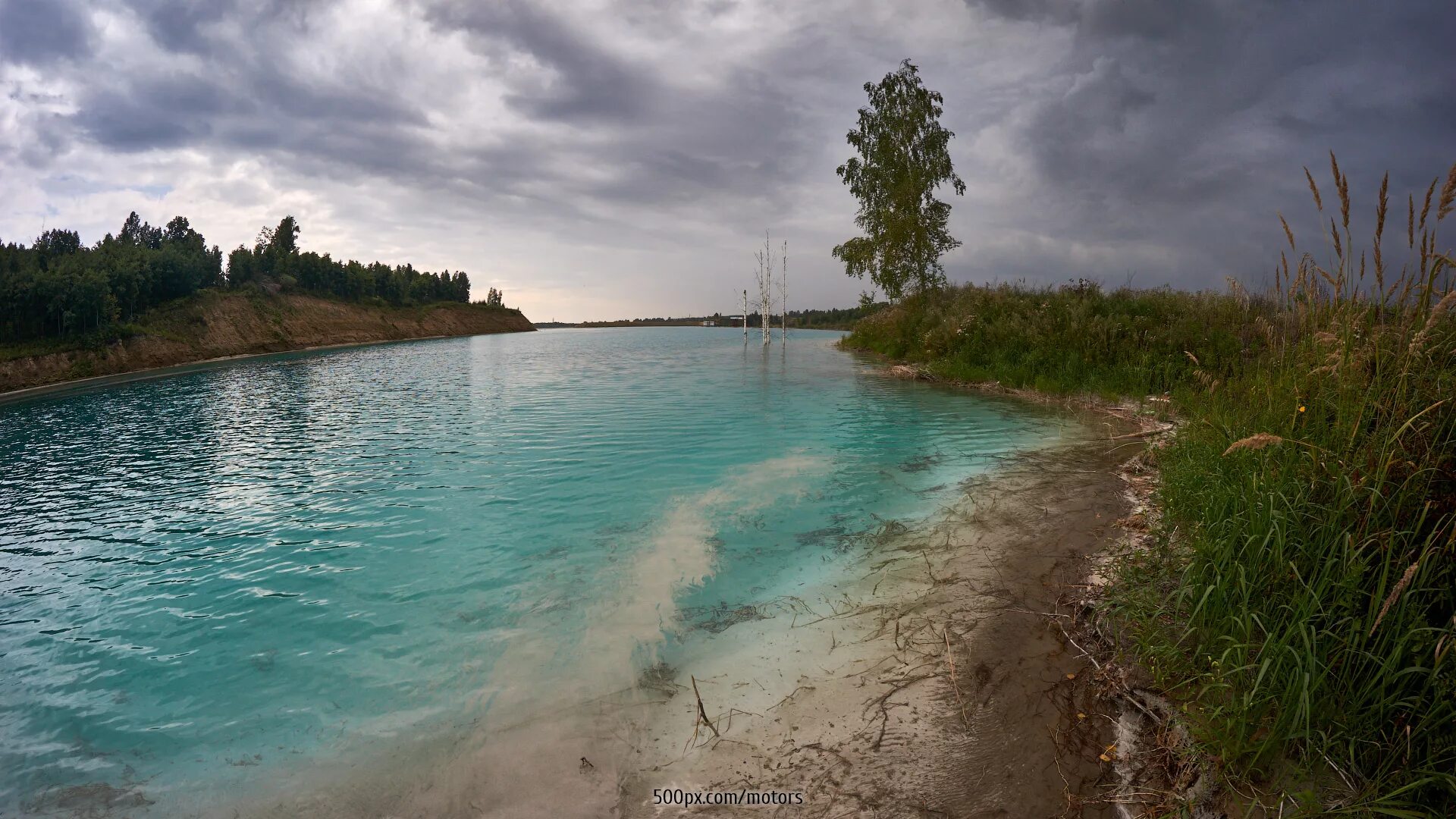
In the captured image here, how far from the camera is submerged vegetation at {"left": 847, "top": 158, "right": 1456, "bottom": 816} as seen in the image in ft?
7.68

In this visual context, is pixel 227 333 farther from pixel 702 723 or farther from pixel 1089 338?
pixel 702 723

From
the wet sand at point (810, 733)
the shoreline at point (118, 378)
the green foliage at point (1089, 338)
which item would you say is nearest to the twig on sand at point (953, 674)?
the wet sand at point (810, 733)

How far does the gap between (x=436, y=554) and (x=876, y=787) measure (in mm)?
5233

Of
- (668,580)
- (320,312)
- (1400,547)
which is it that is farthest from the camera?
(320,312)

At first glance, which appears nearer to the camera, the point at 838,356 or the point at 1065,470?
the point at 1065,470

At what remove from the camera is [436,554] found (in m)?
6.43

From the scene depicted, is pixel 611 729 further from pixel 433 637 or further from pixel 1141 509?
pixel 1141 509

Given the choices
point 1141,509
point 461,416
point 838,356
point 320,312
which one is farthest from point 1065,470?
point 320,312

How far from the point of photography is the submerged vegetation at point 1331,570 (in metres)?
2.34

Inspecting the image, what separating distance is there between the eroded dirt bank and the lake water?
118 feet

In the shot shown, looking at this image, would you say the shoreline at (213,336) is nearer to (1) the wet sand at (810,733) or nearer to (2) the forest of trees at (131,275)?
(2) the forest of trees at (131,275)

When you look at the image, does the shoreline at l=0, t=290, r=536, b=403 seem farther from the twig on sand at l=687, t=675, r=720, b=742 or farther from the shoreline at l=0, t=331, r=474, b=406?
the twig on sand at l=687, t=675, r=720, b=742

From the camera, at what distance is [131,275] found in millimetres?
51531

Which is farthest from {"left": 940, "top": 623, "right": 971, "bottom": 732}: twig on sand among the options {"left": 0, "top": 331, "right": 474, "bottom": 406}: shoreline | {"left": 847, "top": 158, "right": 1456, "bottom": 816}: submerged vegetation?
{"left": 0, "top": 331, "right": 474, "bottom": 406}: shoreline
